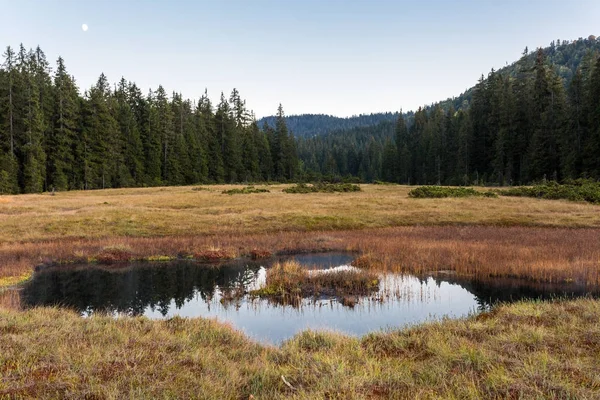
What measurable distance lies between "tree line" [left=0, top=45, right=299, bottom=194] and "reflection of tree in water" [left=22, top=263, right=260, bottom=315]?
49140 mm

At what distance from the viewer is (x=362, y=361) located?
788 centimetres

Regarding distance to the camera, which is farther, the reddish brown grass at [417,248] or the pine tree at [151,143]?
the pine tree at [151,143]

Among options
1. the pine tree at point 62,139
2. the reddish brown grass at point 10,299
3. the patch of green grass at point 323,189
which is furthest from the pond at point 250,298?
the pine tree at point 62,139

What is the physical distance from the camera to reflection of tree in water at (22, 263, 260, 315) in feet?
47.7

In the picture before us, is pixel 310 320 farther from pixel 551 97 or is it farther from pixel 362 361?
pixel 551 97

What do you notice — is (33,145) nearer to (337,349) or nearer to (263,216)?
(263,216)

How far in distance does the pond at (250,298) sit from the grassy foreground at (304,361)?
1.94 m

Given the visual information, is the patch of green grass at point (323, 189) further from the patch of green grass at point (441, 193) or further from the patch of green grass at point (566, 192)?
the patch of green grass at point (566, 192)

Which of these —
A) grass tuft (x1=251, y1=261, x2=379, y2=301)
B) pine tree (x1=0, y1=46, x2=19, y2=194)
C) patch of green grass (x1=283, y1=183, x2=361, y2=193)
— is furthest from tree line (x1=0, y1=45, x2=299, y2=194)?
grass tuft (x1=251, y1=261, x2=379, y2=301)

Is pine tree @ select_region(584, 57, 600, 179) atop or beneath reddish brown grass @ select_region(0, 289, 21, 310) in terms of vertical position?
atop

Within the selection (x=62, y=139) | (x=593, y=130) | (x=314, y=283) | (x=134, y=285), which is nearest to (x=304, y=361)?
(x=314, y=283)

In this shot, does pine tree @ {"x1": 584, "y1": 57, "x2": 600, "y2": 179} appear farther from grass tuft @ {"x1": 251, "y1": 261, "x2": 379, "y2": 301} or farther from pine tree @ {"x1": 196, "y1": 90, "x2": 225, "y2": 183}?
pine tree @ {"x1": 196, "y1": 90, "x2": 225, "y2": 183}

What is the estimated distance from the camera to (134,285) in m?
17.0

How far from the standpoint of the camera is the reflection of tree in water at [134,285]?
14.5 meters
